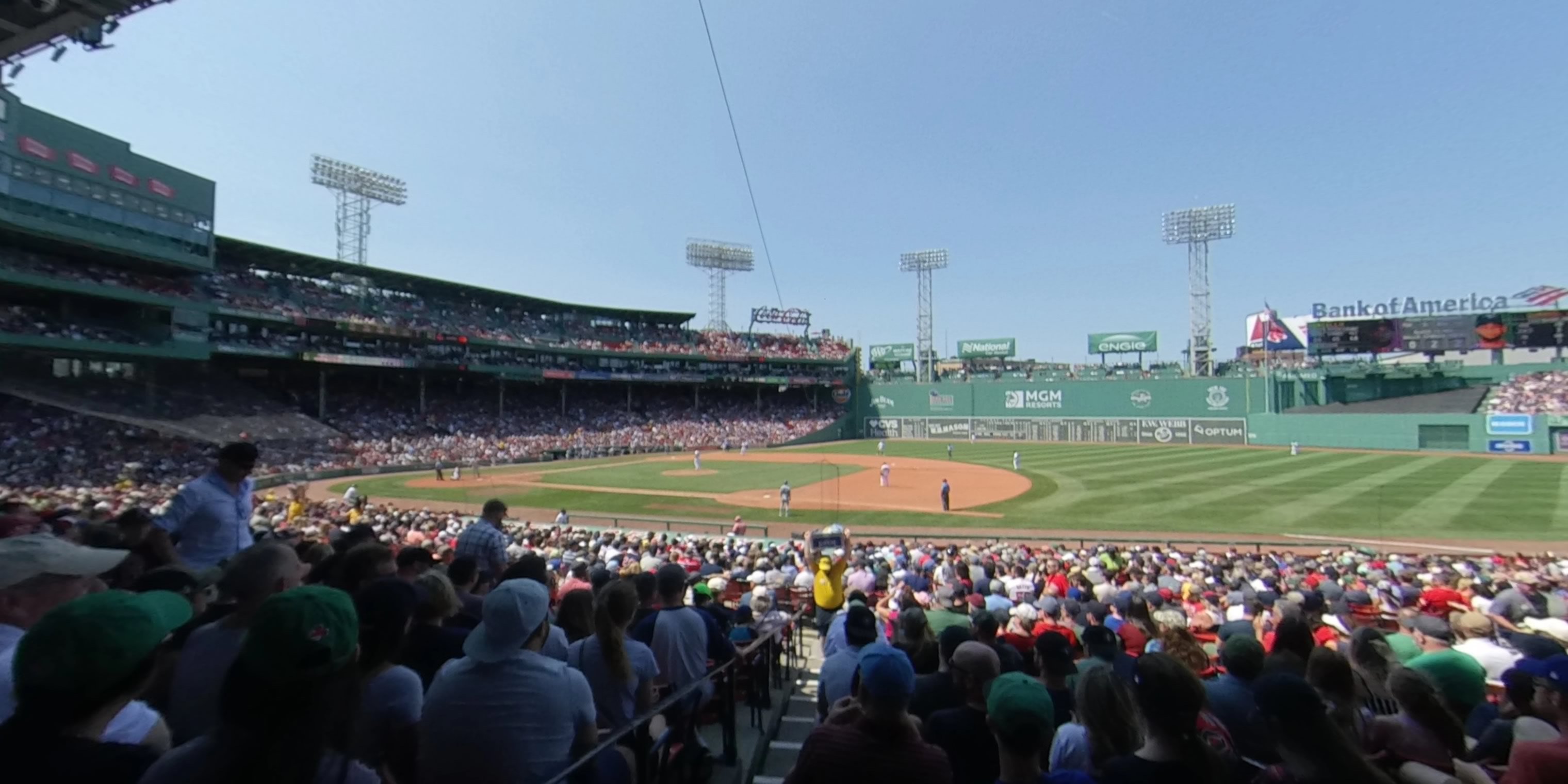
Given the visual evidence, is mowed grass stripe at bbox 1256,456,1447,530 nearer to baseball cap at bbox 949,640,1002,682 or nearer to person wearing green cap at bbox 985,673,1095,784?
baseball cap at bbox 949,640,1002,682

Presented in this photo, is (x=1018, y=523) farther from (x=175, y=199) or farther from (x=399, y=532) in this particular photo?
(x=175, y=199)

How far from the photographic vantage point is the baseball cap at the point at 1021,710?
2561 millimetres

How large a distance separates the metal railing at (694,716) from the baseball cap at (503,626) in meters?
0.54

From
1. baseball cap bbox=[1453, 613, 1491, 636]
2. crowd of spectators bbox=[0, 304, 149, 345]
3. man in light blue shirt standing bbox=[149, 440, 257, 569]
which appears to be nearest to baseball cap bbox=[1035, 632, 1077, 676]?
baseball cap bbox=[1453, 613, 1491, 636]

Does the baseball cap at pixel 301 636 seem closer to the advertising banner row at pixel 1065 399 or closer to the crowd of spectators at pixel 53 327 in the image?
the crowd of spectators at pixel 53 327

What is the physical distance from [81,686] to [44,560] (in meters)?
1.71

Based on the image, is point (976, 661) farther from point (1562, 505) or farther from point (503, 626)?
point (1562, 505)

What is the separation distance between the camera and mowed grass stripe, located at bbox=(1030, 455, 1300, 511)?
27.5 meters

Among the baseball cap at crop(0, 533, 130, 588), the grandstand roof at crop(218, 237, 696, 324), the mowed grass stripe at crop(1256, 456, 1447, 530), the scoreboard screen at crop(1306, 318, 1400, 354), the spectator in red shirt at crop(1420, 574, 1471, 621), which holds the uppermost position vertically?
the grandstand roof at crop(218, 237, 696, 324)

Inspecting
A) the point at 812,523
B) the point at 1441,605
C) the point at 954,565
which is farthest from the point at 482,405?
the point at 1441,605

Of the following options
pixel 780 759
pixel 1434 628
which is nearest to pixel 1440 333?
pixel 1434 628

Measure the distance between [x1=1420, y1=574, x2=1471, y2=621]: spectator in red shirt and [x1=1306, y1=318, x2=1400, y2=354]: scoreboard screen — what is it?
58925mm

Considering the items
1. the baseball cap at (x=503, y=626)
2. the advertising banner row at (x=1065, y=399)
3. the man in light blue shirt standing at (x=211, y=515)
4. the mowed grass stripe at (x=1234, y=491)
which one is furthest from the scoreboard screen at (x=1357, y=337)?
the man in light blue shirt standing at (x=211, y=515)

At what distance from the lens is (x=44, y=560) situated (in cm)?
292
